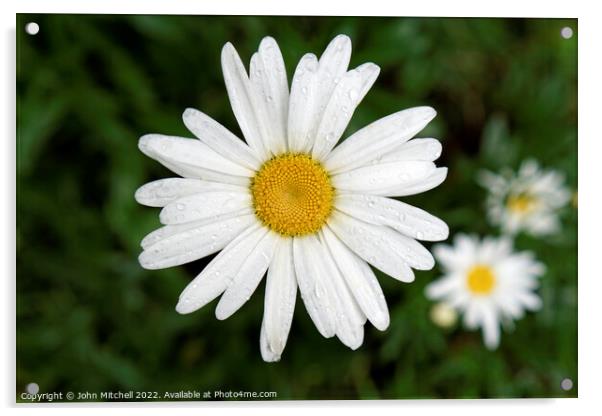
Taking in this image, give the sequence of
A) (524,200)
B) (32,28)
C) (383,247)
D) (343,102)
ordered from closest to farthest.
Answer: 1. (343,102)
2. (383,247)
3. (32,28)
4. (524,200)

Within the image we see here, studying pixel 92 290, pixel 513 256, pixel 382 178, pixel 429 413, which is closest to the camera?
pixel 382 178

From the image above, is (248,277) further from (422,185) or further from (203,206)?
(422,185)

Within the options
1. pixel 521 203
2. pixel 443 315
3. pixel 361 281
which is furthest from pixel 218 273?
pixel 521 203

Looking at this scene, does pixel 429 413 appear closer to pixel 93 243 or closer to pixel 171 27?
pixel 93 243

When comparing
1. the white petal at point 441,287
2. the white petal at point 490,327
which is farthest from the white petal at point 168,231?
the white petal at point 490,327

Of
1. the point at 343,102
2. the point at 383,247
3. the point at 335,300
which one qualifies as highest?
the point at 343,102

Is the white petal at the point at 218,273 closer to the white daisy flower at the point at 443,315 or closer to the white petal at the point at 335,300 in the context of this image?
the white petal at the point at 335,300
